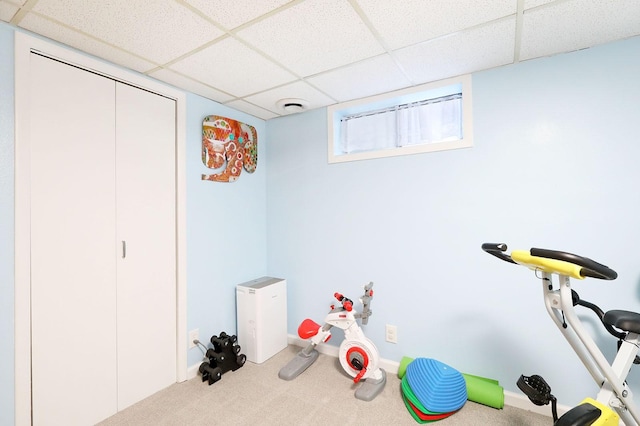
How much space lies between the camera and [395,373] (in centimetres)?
233

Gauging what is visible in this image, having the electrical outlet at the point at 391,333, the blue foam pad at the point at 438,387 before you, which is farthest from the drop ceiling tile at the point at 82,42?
the blue foam pad at the point at 438,387

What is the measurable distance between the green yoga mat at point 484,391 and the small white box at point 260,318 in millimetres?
1579

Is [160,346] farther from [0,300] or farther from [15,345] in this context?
[0,300]

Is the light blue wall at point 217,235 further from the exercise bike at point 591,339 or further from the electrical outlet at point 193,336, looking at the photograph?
the exercise bike at point 591,339

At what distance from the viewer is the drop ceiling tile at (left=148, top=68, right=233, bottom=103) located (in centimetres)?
204

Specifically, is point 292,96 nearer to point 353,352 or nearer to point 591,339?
point 353,352

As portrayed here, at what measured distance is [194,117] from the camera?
2.40 metres

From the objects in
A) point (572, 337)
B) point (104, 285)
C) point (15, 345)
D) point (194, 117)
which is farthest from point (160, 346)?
point (572, 337)

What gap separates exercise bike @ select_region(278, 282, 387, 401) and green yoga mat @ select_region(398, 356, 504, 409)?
0.58 meters

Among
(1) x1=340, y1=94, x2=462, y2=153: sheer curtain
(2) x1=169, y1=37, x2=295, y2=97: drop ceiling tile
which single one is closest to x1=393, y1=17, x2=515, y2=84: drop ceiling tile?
(1) x1=340, y1=94, x2=462, y2=153: sheer curtain

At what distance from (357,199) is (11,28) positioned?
2354mm

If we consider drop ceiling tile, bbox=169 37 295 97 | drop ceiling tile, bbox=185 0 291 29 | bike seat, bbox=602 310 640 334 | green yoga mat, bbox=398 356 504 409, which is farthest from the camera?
green yoga mat, bbox=398 356 504 409

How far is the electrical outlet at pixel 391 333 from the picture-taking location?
7.72ft

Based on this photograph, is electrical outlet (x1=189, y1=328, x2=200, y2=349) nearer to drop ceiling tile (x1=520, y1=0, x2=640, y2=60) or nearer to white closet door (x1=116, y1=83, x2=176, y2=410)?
white closet door (x1=116, y1=83, x2=176, y2=410)
